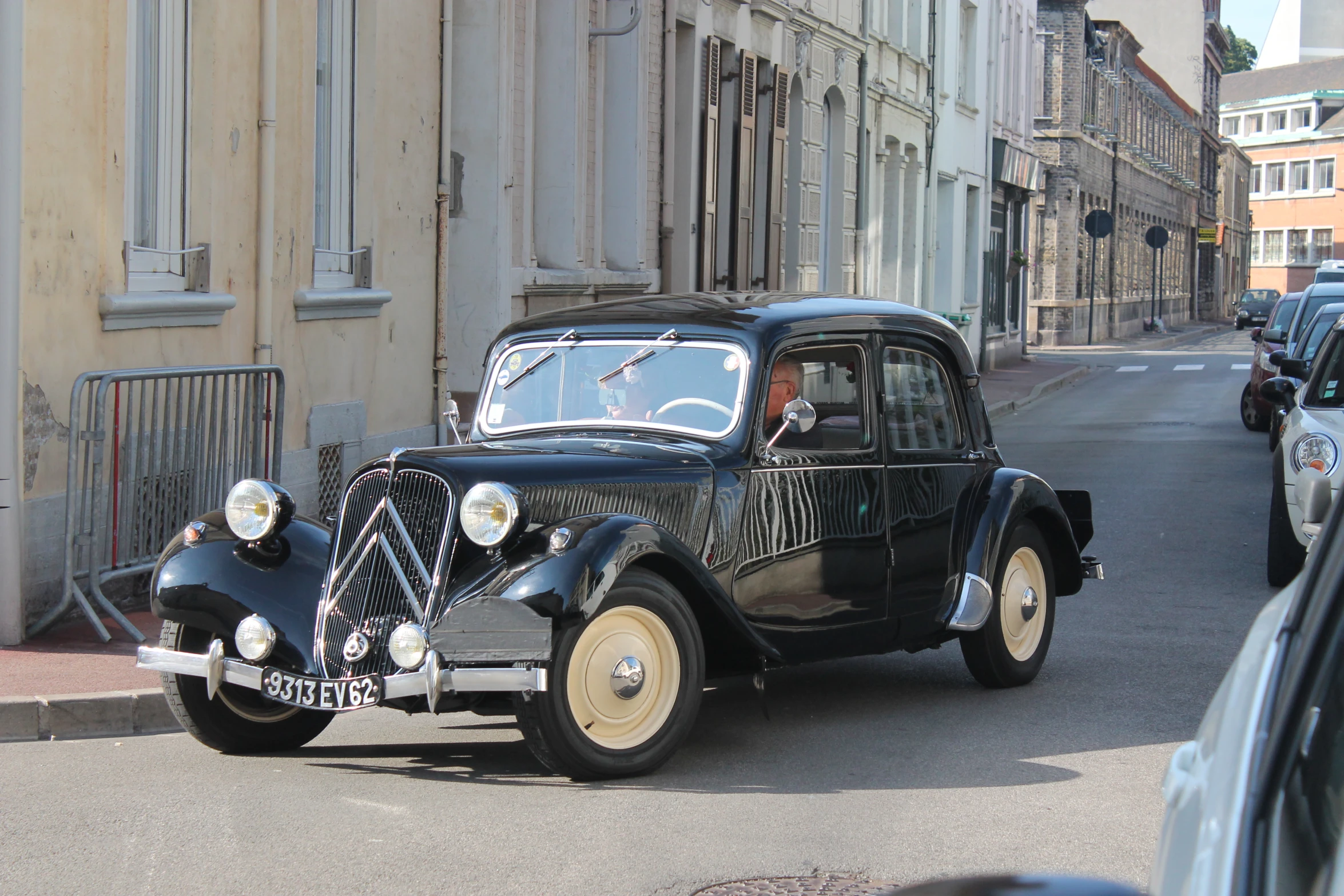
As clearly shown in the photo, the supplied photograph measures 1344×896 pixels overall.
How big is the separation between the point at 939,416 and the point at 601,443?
176 cm

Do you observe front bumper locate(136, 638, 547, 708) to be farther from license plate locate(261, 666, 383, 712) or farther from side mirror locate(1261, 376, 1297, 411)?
side mirror locate(1261, 376, 1297, 411)

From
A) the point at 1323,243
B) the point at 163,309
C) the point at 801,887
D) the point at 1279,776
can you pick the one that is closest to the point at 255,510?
the point at 801,887

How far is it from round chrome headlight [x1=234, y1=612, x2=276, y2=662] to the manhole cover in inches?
79.4

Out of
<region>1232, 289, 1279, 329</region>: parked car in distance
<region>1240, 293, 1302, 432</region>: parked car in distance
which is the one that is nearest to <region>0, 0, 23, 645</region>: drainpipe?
<region>1240, 293, 1302, 432</region>: parked car in distance

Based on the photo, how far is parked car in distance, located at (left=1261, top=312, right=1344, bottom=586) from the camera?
384 inches

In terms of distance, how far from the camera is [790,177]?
2311 cm

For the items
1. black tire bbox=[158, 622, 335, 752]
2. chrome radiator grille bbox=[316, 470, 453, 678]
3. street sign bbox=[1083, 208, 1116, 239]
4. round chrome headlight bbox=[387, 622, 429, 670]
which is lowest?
black tire bbox=[158, 622, 335, 752]

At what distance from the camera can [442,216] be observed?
1333cm

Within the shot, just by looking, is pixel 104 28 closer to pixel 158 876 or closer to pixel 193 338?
pixel 193 338

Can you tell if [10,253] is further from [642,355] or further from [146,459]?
[642,355]

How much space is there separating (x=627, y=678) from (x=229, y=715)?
1583 millimetres

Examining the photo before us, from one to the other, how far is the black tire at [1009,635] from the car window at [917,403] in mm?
532

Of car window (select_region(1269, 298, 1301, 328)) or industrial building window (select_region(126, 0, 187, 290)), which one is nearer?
industrial building window (select_region(126, 0, 187, 290))

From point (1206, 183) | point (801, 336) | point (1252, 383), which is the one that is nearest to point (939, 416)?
point (801, 336)
